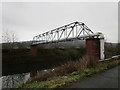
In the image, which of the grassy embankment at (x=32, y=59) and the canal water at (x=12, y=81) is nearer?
the canal water at (x=12, y=81)

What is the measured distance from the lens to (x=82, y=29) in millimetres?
21344

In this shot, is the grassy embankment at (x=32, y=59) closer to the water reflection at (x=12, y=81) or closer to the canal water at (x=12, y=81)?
the canal water at (x=12, y=81)

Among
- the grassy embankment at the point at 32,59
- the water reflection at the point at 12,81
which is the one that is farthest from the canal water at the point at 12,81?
the grassy embankment at the point at 32,59

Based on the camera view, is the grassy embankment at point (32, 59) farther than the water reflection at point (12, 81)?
Yes

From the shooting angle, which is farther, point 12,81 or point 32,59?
point 32,59

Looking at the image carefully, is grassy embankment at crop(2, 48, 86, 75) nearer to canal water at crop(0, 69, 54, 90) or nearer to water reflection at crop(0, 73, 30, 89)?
canal water at crop(0, 69, 54, 90)

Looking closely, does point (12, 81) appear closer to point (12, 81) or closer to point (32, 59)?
point (12, 81)

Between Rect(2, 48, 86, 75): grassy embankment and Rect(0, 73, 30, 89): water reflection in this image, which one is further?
Rect(2, 48, 86, 75): grassy embankment

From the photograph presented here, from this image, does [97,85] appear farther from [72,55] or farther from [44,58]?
[72,55]

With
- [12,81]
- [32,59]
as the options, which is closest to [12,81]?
[12,81]

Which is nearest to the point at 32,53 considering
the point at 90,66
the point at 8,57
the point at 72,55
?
the point at 8,57

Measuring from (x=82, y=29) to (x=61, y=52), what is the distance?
25.2 meters

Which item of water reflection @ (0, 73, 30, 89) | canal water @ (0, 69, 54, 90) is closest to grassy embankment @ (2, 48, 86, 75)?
canal water @ (0, 69, 54, 90)

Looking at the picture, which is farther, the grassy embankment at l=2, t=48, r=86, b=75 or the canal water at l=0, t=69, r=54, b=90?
the grassy embankment at l=2, t=48, r=86, b=75
